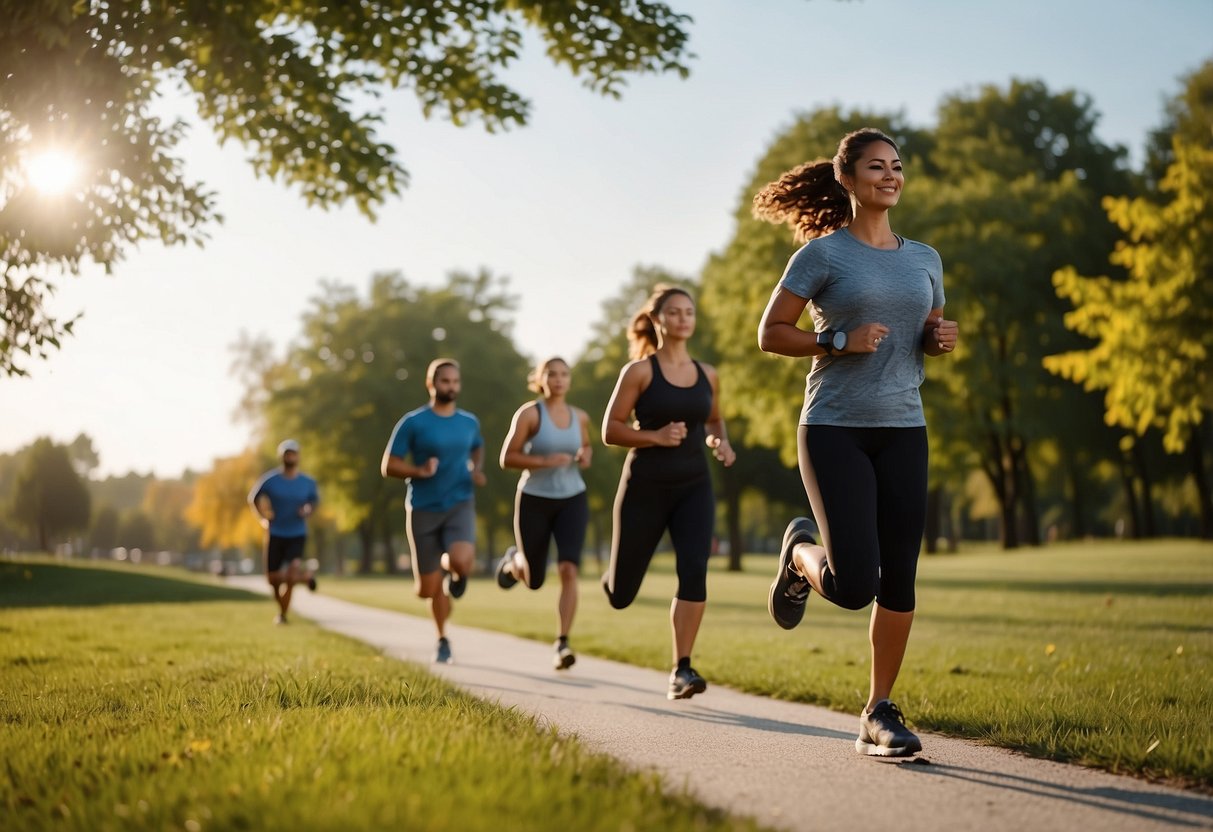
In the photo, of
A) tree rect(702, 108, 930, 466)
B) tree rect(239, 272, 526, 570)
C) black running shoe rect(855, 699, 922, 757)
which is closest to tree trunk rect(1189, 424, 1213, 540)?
tree rect(702, 108, 930, 466)

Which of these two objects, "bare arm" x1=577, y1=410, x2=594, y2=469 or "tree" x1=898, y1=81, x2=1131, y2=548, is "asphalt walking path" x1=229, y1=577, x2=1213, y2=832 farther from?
"tree" x1=898, y1=81, x2=1131, y2=548

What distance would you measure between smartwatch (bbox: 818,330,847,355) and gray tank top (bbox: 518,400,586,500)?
4.47m

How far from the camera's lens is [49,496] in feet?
240

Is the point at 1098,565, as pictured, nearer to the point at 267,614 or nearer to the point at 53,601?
the point at 267,614

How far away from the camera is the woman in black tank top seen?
22.5ft

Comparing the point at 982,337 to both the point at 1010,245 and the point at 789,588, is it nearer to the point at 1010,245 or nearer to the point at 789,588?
the point at 1010,245

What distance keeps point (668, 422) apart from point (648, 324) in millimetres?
764

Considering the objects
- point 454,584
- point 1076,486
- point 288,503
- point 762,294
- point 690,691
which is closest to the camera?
point 690,691

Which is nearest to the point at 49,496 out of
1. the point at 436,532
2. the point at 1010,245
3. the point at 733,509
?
the point at 733,509

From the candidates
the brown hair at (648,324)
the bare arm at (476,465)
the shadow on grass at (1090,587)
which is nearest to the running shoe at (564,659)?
the bare arm at (476,465)

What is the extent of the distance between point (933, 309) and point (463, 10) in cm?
799

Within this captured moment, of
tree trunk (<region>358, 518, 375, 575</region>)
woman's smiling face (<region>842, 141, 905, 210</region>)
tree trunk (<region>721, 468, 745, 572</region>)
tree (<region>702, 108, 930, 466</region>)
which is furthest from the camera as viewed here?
tree trunk (<region>358, 518, 375, 575</region>)

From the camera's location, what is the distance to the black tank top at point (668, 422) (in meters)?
6.95

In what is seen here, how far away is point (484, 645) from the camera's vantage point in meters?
11.4
